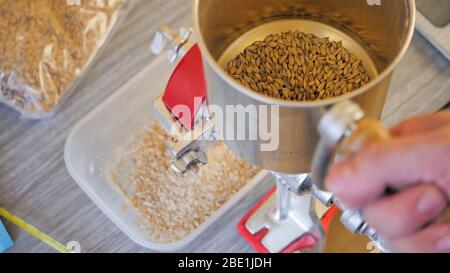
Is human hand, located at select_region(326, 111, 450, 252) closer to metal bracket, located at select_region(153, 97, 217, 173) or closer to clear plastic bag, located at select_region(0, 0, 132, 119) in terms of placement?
metal bracket, located at select_region(153, 97, 217, 173)

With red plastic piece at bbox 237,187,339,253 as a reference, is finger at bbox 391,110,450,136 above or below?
above

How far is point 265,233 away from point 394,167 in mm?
460

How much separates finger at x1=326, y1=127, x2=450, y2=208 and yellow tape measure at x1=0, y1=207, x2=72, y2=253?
528 mm

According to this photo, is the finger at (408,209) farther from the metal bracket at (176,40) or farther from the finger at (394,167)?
the metal bracket at (176,40)

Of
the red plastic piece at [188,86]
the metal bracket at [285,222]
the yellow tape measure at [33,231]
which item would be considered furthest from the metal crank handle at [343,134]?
the yellow tape measure at [33,231]

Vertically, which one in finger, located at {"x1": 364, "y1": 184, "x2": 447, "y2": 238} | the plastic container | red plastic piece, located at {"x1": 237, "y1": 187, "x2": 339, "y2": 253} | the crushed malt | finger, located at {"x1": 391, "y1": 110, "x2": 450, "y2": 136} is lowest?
red plastic piece, located at {"x1": 237, "y1": 187, "x2": 339, "y2": 253}

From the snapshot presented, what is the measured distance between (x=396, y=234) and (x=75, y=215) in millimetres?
542

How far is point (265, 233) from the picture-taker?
2.53 feet

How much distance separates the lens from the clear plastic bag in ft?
2.70

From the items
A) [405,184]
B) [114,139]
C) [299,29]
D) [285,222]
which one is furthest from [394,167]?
[114,139]

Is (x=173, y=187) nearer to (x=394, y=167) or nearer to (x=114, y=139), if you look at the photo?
(x=114, y=139)

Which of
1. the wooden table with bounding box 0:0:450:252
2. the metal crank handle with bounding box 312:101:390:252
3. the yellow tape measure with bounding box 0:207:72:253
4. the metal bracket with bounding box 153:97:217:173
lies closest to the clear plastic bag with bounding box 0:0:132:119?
the wooden table with bounding box 0:0:450:252

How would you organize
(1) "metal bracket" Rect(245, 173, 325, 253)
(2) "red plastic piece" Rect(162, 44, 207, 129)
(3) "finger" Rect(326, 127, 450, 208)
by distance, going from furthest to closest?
(1) "metal bracket" Rect(245, 173, 325, 253), (2) "red plastic piece" Rect(162, 44, 207, 129), (3) "finger" Rect(326, 127, 450, 208)

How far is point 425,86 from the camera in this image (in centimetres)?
83
